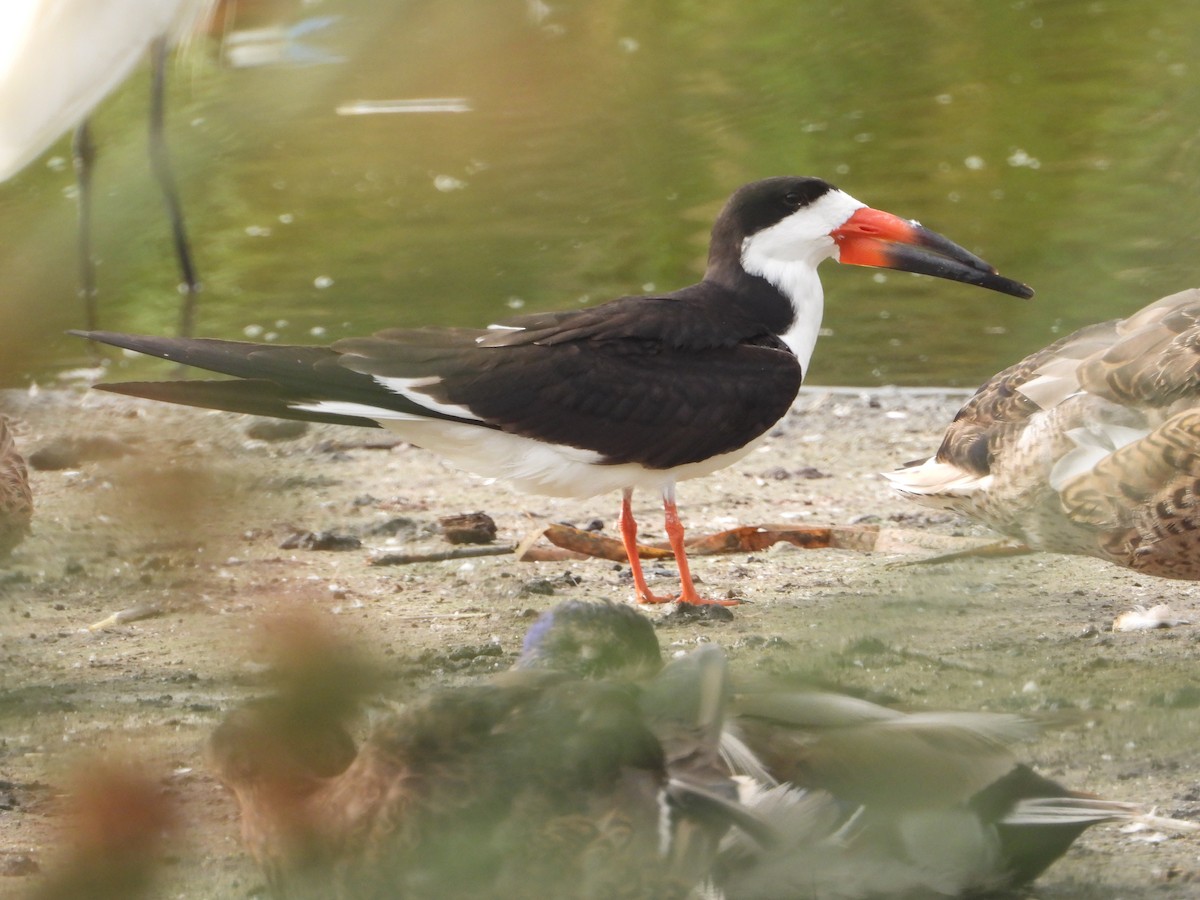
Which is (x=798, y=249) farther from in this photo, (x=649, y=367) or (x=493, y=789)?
(x=493, y=789)

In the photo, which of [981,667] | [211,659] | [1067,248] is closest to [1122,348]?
[1067,248]

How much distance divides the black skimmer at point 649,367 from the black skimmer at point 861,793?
6.49 ft

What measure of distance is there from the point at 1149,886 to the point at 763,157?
131cm

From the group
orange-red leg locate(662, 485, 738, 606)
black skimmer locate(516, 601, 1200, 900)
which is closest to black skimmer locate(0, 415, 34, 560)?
black skimmer locate(516, 601, 1200, 900)

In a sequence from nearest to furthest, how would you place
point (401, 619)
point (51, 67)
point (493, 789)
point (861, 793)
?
point (493, 789) → point (861, 793) → point (51, 67) → point (401, 619)

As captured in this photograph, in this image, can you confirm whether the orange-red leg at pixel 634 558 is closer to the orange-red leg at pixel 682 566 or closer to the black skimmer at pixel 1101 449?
the orange-red leg at pixel 682 566

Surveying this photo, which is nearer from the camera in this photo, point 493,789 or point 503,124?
point 503,124

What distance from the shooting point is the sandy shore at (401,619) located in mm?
692

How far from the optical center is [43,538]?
3.25ft

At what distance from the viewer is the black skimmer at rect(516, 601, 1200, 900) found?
38.6 inches

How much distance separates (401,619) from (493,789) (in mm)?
2874

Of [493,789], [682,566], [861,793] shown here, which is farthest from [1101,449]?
[493,789]

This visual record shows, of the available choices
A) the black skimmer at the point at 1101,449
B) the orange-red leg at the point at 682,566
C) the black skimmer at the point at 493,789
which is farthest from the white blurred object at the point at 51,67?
the black skimmer at the point at 1101,449

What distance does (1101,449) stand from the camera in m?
3.85
